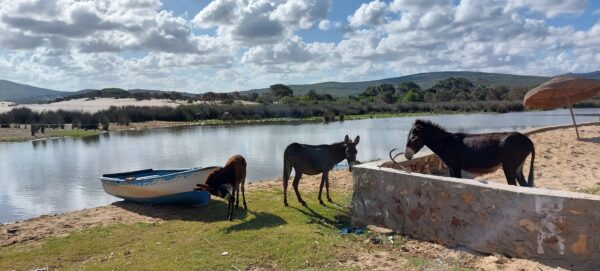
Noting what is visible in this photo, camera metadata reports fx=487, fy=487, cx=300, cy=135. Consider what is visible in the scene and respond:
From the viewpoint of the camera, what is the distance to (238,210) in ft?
31.7

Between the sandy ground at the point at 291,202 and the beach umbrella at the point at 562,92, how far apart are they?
6.60m

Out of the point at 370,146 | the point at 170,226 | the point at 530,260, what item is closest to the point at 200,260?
the point at 170,226

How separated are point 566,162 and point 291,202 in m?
6.53

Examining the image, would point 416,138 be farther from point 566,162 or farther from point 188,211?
point 566,162

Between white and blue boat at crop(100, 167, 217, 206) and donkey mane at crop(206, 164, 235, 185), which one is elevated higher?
donkey mane at crop(206, 164, 235, 185)

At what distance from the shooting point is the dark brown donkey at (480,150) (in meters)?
7.04

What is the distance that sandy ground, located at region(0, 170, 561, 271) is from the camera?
18.5 ft

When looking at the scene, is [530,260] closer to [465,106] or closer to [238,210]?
[238,210]

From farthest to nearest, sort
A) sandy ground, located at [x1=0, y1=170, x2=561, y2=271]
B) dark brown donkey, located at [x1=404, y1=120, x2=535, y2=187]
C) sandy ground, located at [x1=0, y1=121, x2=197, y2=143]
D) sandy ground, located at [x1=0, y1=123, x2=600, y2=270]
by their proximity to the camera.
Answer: sandy ground, located at [x1=0, y1=121, x2=197, y2=143]
dark brown donkey, located at [x1=404, y1=120, x2=535, y2=187]
sandy ground, located at [x1=0, y1=123, x2=600, y2=270]
sandy ground, located at [x1=0, y1=170, x2=561, y2=271]

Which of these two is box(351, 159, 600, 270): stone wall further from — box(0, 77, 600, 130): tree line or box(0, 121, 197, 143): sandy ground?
box(0, 77, 600, 130): tree line

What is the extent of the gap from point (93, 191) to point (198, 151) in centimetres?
1018

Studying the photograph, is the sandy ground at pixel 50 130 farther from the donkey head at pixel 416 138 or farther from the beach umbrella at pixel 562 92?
the donkey head at pixel 416 138

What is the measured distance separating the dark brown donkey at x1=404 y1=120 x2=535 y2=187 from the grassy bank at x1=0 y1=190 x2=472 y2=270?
5.24 ft

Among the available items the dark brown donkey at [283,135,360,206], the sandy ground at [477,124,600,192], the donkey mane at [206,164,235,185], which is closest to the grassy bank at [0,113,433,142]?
the donkey mane at [206,164,235,185]
